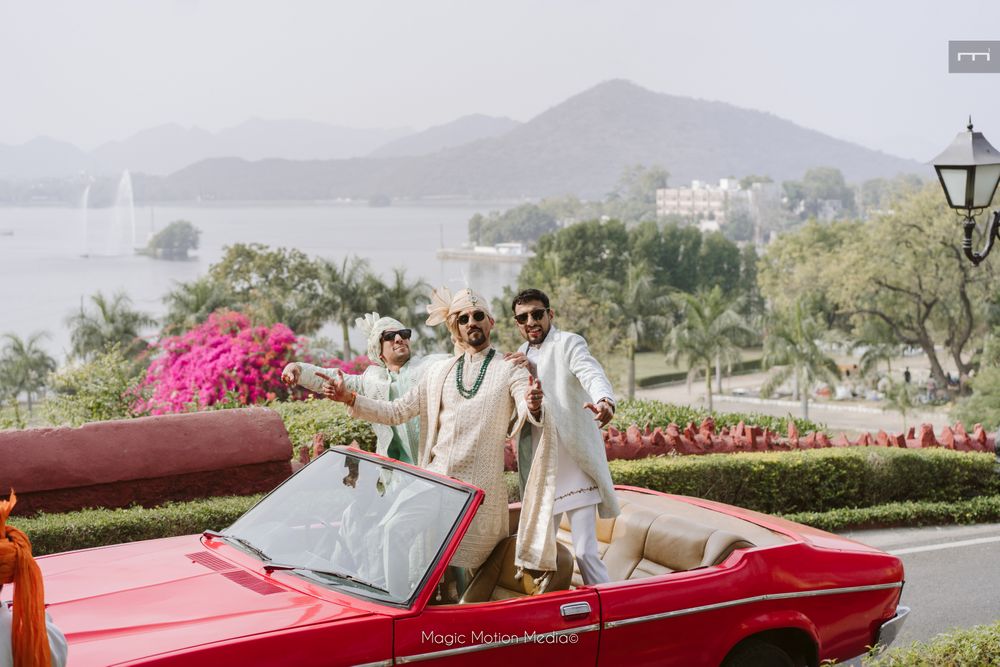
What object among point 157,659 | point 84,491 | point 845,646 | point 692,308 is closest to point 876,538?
point 845,646

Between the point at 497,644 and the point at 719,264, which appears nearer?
the point at 497,644

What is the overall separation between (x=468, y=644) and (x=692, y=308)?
188 ft

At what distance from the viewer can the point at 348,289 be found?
6344 cm

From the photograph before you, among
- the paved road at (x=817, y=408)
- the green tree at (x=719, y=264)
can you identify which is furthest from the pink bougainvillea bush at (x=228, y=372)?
the green tree at (x=719, y=264)

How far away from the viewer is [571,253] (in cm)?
9875

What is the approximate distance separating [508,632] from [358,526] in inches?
30.2

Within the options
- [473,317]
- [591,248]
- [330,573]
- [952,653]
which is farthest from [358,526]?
[591,248]

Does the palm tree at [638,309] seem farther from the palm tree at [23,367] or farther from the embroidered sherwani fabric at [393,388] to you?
the embroidered sherwani fabric at [393,388]

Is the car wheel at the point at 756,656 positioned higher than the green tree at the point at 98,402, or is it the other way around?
the green tree at the point at 98,402

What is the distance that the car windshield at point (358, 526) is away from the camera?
4.30 metres

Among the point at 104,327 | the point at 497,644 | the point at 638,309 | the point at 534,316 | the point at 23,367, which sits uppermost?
the point at 534,316

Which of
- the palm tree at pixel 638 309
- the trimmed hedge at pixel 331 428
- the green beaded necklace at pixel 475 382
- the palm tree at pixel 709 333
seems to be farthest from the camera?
the palm tree at pixel 638 309

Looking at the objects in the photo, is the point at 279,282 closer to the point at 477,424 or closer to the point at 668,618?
the point at 477,424

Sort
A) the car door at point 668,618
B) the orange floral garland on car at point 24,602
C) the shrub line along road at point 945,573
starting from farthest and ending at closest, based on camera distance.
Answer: the shrub line along road at point 945,573 < the car door at point 668,618 < the orange floral garland on car at point 24,602
